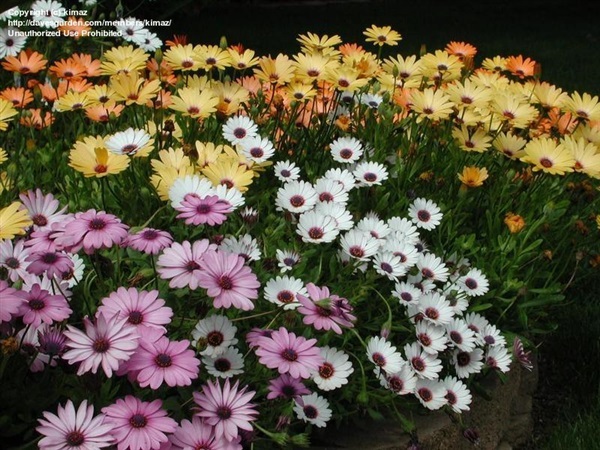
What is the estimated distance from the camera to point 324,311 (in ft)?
5.26

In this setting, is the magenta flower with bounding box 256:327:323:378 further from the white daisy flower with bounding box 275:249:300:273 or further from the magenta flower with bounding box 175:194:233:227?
the white daisy flower with bounding box 275:249:300:273

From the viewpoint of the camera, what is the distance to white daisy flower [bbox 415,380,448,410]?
1887mm

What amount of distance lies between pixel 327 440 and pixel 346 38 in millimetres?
6842

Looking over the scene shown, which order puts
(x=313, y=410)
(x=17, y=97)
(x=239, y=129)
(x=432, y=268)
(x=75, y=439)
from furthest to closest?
(x=17, y=97) < (x=239, y=129) < (x=432, y=268) < (x=313, y=410) < (x=75, y=439)

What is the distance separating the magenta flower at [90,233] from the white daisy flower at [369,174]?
917 millimetres

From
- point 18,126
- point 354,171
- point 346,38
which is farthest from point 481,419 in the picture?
point 346,38

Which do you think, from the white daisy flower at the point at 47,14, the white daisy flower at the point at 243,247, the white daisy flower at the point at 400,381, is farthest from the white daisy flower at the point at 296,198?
the white daisy flower at the point at 47,14

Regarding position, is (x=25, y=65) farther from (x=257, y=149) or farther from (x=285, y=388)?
(x=285, y=388)

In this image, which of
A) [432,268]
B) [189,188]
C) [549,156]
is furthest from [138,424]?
[549,156]

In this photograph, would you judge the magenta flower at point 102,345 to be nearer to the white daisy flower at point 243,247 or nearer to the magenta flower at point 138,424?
the magenta flower at point 138,424

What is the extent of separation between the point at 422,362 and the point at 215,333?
1.80 feet

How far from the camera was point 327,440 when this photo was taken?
1921mm

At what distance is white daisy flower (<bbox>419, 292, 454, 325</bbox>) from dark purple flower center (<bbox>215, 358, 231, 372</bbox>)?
559mm

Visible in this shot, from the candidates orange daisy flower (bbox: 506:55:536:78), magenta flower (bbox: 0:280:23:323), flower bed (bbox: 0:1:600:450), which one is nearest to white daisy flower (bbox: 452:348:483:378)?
flower bed (bbox: 0:1:600:450)
